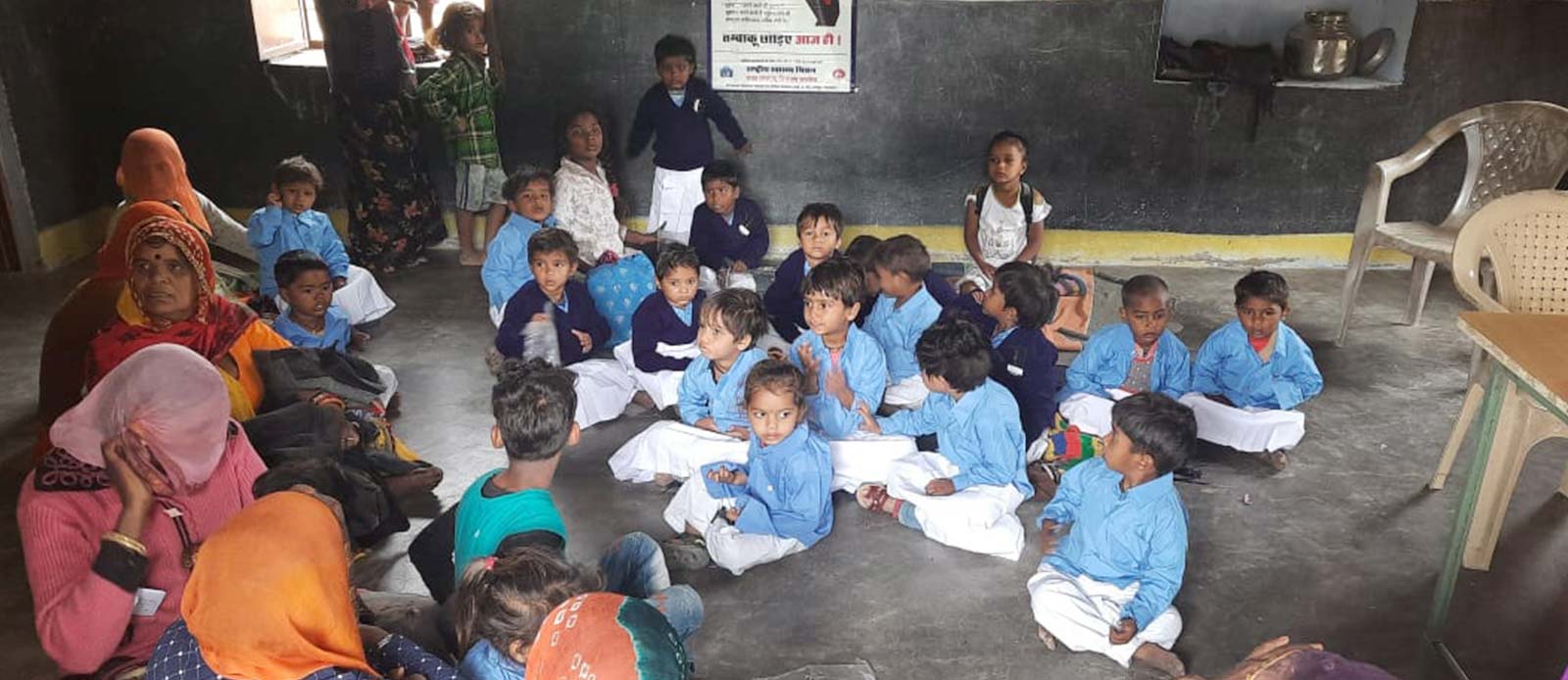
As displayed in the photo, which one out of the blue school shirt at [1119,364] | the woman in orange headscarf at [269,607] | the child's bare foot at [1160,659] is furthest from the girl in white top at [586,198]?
the woman in orange headscarf at [269,607]

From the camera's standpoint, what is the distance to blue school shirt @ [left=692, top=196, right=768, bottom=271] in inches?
234

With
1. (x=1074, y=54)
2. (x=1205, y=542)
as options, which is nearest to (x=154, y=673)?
(x=1205, y=542)

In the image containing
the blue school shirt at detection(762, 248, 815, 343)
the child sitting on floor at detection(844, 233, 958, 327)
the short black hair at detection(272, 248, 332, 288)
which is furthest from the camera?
the blue school shirt at detection(762, 248, 815, 343)

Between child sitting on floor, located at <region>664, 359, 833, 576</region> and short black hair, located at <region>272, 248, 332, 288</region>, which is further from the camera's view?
short black hair, located at <region>272, 248, 332, 288</region>

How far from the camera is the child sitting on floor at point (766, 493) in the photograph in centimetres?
364

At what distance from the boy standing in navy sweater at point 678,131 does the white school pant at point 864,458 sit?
2640 millimetres

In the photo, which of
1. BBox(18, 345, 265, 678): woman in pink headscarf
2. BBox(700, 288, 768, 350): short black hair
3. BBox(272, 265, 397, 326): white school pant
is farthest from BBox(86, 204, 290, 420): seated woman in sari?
BBox(272, 265, 397, 326): white school pant

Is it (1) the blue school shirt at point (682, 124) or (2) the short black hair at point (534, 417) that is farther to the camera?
(1) the blue school shirt at point (682, 124)

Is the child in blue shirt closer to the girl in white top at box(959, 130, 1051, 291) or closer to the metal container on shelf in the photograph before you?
the girl in white top at box(959, 130, 1051, 291)

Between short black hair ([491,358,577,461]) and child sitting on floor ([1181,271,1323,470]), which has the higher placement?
short black hair ([491,358,577,461])

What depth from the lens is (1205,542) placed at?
12.9 ft

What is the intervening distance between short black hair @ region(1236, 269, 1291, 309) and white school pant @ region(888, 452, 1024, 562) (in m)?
1.33

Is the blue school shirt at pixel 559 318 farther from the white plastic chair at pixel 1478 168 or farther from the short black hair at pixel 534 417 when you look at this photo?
the white plastic chair at pixel 1478 168

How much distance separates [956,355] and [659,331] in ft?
5.00
